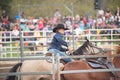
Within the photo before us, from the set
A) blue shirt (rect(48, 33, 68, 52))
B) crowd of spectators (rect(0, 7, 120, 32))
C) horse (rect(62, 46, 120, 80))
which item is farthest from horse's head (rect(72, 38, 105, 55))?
crowd of spectators (rect(0, 7, 120, 32))

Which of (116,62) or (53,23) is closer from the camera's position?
(116,62)

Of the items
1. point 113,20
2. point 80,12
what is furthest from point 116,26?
point 80,12

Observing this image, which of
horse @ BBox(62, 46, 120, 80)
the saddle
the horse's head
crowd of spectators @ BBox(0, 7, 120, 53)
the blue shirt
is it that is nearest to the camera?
horse @ BBox(62, 46, 120, 80)

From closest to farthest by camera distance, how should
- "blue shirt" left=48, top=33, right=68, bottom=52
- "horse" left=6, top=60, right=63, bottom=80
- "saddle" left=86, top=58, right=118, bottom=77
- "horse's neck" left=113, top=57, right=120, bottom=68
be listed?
"saddle" left=86, top=58, right=118, bottom=77 → "horse's neck" left=113, top=57, right=120, bottom=68 → "horse" left=6, top=60, right=63, bottom=80 → "blue shirt" left=48, top=33, right=68, bottom=52

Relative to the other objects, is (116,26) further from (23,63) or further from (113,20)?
(23,63)

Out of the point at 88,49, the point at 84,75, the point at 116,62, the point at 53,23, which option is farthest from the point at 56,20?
the point at 84,75

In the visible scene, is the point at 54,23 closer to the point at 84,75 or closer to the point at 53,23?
the point at 53,23

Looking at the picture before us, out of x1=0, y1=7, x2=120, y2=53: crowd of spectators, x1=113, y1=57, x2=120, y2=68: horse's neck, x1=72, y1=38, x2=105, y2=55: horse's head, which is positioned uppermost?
x1=0, y1=7, x2=120, y2=53: crowd of spectators

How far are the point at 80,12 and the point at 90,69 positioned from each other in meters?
22.8

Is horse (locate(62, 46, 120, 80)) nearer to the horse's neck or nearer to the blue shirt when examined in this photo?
the horse's neck

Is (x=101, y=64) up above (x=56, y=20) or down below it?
below

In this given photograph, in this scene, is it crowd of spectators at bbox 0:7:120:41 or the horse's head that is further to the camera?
crowd of spectators at bbox 0:7:120:41

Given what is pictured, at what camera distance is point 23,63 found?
9445 mm

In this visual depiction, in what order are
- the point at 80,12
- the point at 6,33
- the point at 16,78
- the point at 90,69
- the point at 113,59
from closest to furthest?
the point at 90,69, the point at 113,59, the point at 16,78, the point at 6,33, the point at 80,12
